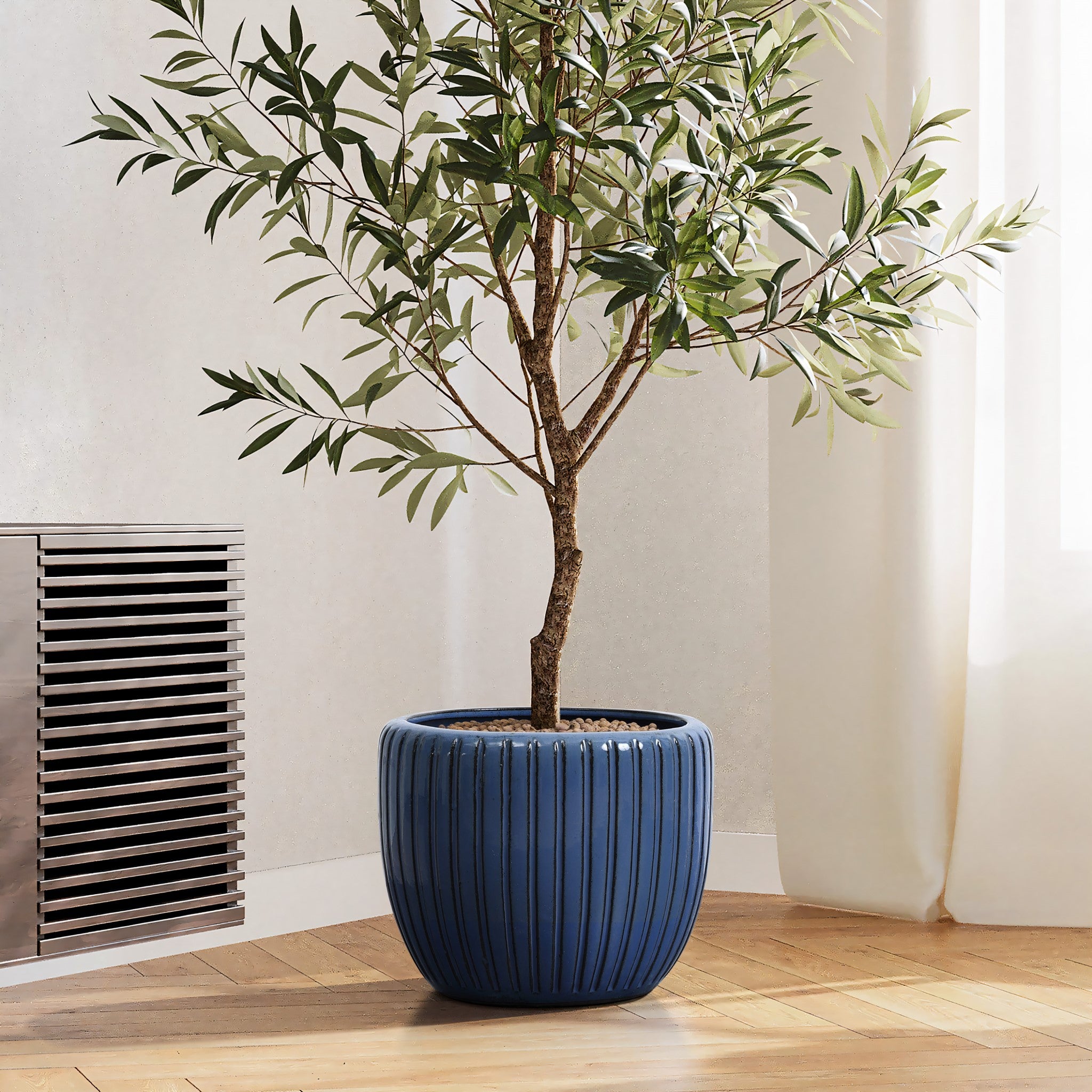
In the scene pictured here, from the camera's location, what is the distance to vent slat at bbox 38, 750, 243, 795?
189 centimetres

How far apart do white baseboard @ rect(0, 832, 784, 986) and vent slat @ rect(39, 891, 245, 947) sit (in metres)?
0.06

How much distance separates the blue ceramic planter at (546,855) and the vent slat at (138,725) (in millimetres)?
359

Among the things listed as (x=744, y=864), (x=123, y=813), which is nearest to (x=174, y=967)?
(x=123, y=813)

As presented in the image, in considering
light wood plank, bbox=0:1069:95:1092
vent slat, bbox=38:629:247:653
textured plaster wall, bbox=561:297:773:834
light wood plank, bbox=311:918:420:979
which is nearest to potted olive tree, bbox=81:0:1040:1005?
light wood plank, bbox=311:918:420:979

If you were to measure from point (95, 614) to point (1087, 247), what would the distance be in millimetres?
1728

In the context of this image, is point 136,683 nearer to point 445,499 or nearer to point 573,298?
point 445,499

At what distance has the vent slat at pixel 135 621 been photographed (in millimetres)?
1887

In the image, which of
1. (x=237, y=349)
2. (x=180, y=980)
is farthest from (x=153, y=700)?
(x=237, y=349)

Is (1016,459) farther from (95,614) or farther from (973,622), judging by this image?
(95,614)

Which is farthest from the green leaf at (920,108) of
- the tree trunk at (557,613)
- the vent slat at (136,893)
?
the vent slat at (136,893)

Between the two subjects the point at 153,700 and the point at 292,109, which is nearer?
the point at 292,109

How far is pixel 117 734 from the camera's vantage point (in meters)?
1.99

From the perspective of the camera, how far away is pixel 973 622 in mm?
2354

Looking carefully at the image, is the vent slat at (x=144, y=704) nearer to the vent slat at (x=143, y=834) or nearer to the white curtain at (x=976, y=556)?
the vent slat at (x=143, y=834)
